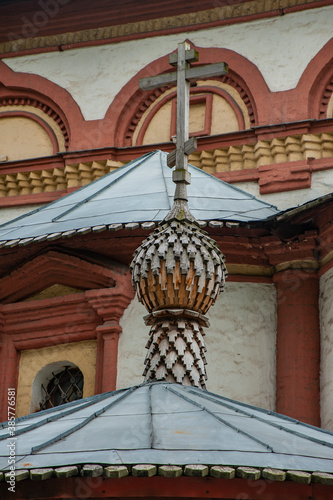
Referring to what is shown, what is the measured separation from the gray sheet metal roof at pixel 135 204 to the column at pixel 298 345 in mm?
560

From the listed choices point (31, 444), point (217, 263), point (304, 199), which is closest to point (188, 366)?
point (217, 263)

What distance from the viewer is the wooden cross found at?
5.77 m

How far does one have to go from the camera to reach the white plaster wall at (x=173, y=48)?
10.8 m

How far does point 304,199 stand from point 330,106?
45.3 inches

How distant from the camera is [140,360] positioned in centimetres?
742

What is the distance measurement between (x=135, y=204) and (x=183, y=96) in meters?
2.02

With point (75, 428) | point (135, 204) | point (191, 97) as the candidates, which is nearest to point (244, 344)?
point (135, 204)

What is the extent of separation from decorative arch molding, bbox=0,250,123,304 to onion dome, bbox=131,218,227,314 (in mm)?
1982

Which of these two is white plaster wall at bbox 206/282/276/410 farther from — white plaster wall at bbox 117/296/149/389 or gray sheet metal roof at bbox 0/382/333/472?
gray sheet metal roof at bbox 0/382/333/472

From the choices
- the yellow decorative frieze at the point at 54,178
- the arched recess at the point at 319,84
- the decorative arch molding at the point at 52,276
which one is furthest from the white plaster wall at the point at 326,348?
the yellow decorative frieze at the point at 54,178

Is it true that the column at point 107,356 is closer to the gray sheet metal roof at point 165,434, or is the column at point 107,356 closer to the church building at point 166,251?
the church building at point 166,251

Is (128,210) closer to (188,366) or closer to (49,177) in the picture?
(188,366)

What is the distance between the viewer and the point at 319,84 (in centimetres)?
1071

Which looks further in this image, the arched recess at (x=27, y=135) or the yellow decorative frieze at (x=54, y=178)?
the arched recess at (x=27, y=135)
